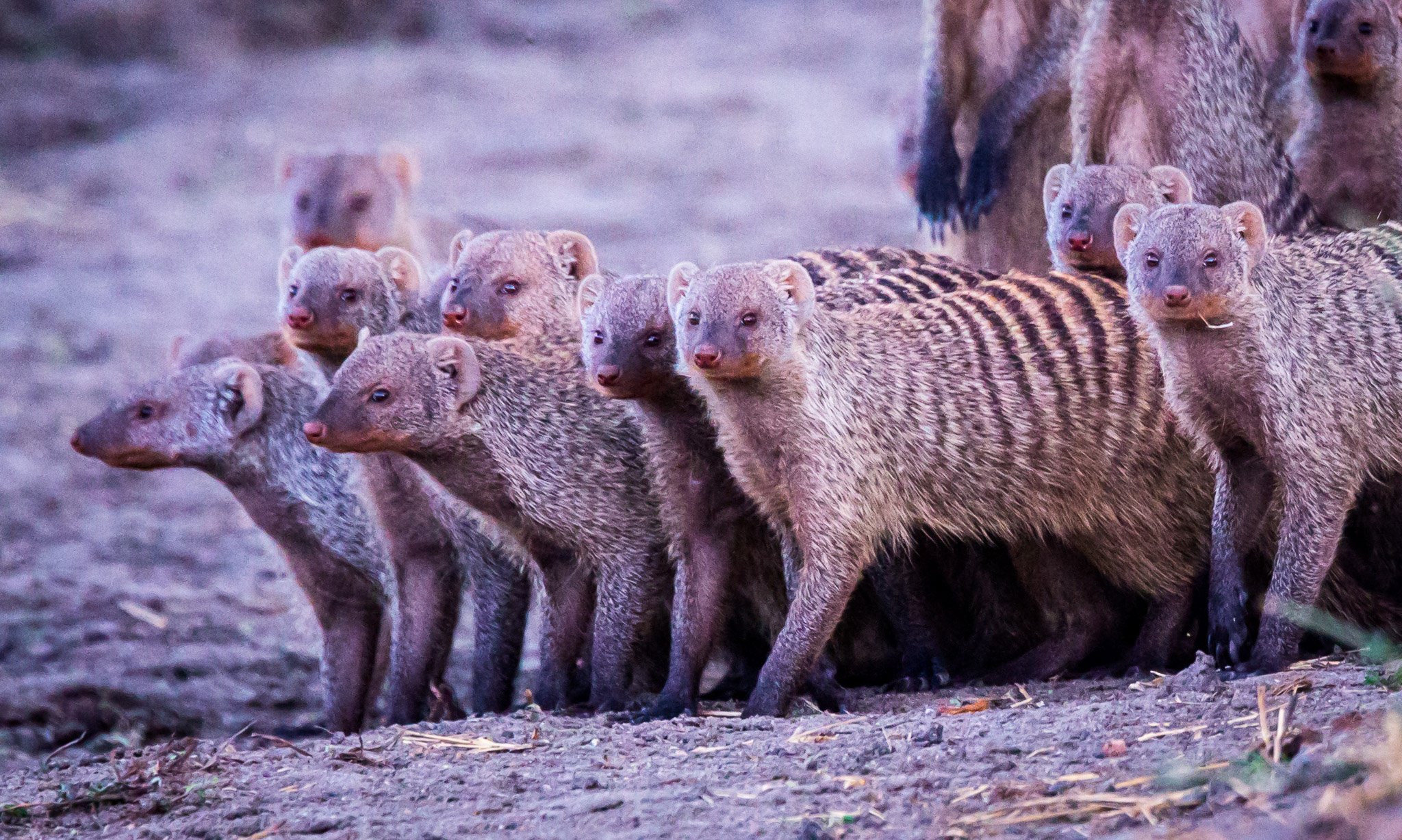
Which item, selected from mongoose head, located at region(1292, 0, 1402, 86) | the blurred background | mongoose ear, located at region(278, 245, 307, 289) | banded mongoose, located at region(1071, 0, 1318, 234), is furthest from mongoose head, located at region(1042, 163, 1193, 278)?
the blurred background

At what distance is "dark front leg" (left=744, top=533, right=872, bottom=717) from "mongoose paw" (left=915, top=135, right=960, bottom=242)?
1.91 m

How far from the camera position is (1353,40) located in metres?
4.14

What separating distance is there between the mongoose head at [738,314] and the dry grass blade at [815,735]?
74cm

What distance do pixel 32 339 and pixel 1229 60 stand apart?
18.4ft

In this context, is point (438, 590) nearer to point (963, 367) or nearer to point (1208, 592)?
point (963, 367)

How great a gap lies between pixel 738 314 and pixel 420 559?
1.29 meters

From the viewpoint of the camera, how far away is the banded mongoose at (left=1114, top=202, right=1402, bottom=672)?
3.24m

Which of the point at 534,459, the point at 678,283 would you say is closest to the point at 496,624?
the point at 534,459

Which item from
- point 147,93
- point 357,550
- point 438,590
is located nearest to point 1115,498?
point 438,590

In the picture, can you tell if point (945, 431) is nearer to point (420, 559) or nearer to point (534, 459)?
point (534, 459)

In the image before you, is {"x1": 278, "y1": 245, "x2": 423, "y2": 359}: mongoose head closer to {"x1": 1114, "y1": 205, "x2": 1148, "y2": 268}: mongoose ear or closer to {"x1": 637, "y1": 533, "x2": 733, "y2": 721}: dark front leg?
{"x1": 637, "y1": 533, "x2": 733, "y2": 721}: dark front leg

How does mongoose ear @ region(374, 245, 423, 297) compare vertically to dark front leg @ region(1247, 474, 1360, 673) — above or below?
above

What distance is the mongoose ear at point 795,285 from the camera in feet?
11.3

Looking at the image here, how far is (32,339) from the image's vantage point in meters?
7.66
